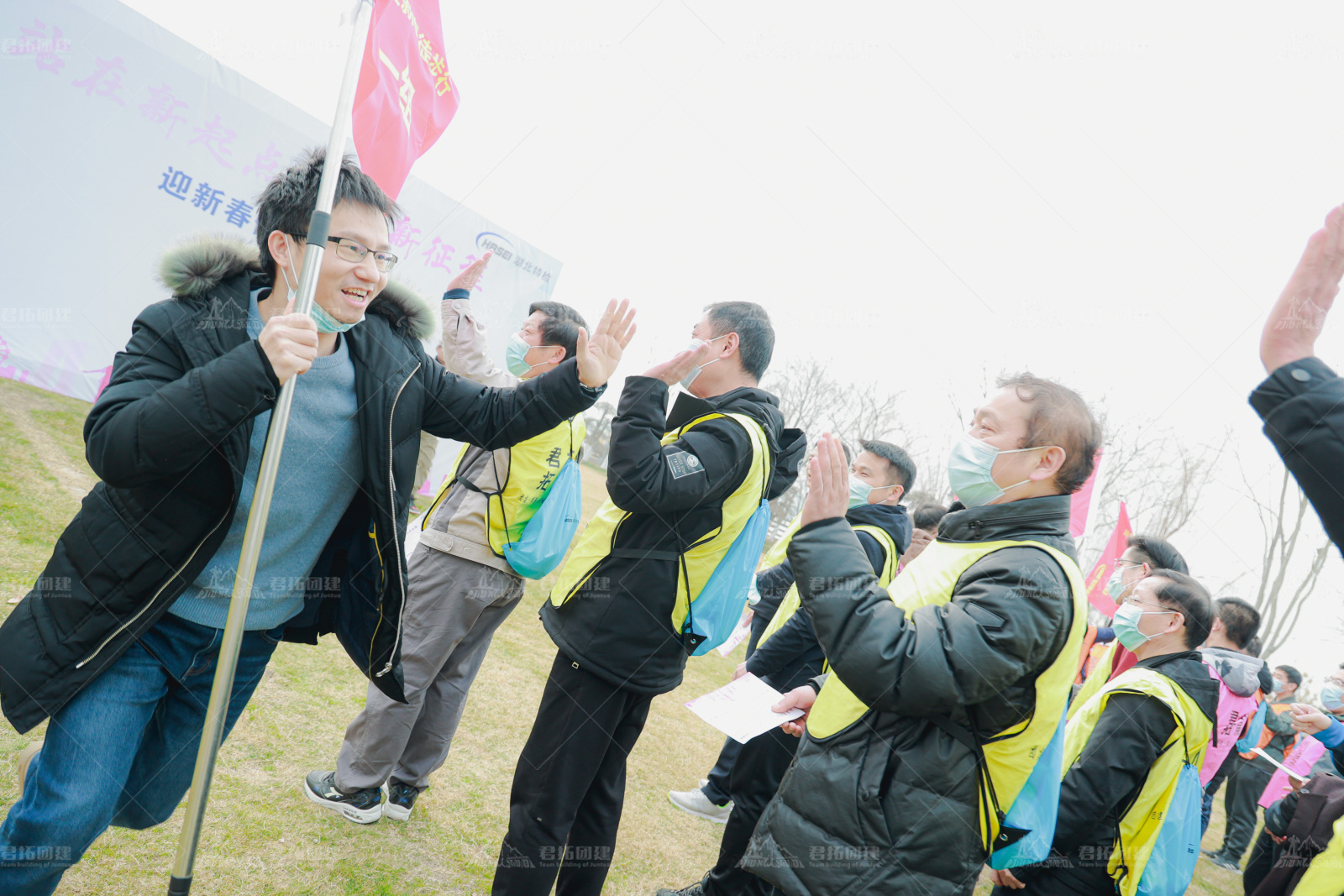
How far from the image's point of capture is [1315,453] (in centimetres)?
112

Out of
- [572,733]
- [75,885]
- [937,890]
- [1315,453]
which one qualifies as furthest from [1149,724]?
[75,885]

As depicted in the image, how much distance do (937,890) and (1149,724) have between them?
149 centimetres

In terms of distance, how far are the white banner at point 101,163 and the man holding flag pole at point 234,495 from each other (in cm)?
451

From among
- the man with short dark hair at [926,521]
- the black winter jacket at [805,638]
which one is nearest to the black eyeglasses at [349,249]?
the black winter jacket at [805,638]

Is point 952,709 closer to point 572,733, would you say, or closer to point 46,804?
point 572,733

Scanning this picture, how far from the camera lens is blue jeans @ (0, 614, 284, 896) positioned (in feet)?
5.33

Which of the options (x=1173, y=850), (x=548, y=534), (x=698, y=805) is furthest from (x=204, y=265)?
(x=698, y=805)

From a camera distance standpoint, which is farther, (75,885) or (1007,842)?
(75,885)

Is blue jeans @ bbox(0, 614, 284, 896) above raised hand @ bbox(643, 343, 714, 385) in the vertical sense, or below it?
below

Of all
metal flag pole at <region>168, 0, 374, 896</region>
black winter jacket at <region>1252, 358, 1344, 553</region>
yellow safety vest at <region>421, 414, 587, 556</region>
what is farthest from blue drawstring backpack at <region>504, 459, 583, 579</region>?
black winter jacket at <region>1252, 358, 1344, 553</region>

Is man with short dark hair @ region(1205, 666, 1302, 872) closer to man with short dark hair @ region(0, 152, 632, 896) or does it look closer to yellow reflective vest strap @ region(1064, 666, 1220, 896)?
yellow reflective vest strap @ region(1064, 666, 1220, 896)

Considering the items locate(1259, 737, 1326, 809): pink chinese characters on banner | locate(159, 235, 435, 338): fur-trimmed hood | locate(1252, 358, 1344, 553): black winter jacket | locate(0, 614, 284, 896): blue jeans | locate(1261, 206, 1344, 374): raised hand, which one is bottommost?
locate(0, 614, 284, 896): blue jeans

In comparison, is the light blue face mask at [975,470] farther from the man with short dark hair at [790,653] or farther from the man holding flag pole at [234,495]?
the man holding flag pole at [234,495]

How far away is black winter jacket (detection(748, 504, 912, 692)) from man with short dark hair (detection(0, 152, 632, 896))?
6.31ft
